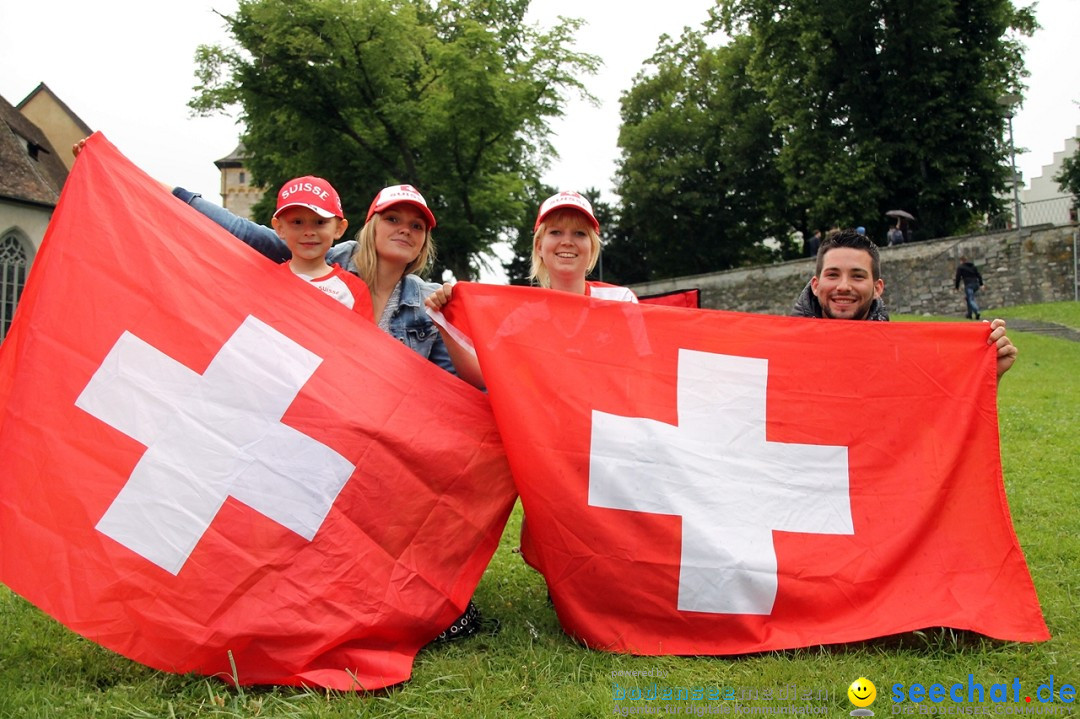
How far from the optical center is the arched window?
2891cm

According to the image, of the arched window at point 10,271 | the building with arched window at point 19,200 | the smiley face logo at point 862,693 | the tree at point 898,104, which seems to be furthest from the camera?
the building with arched window at point 19,200

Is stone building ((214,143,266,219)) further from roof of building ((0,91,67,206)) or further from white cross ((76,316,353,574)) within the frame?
white cross ((76,316,353,574))

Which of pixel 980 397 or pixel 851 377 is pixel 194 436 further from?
pixel 980 397

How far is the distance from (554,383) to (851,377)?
1227 mm

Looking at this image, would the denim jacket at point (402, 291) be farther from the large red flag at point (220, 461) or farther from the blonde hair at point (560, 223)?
the blonde hair at point (560, 223)

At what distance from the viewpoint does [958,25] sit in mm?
26172

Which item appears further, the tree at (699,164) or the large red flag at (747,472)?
the tree at (699,164)

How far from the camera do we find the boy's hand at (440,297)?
344 cm

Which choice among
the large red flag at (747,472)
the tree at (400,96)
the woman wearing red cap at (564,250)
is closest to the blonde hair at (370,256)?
the woman wearing red cap at (564,250)

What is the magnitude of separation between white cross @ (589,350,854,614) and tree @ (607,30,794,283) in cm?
3133

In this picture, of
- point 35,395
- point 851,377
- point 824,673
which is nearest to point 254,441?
point 35,395

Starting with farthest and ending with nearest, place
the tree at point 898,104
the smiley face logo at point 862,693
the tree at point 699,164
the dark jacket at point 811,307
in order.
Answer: the tree at point 699,164
the tree at point 898,104
the dark jacket at point 811,307
the smiley face logo at point 862,693

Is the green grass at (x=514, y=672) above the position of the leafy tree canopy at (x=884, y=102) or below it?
below

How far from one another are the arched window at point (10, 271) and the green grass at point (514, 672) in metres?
29.9
